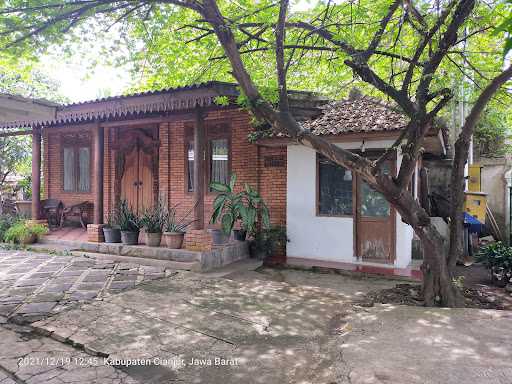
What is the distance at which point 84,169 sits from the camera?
35.3 ft

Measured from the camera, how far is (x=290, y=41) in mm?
6504

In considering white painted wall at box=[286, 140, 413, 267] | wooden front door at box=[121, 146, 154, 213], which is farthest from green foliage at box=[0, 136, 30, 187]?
white painted wall at box=[286, 140, 413, 267]

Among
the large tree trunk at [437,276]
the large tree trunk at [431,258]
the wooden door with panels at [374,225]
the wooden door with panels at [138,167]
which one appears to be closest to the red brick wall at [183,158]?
the wooden door with panels at [138,167]

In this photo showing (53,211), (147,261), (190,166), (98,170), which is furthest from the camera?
(53,211)

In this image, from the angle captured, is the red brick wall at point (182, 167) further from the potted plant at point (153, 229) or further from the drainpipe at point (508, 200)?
the drainpipe at point (508, 200)

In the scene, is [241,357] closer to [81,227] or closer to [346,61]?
[346,61]

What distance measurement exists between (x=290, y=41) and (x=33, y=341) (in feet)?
19.2

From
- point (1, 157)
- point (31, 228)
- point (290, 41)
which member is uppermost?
point (290, 41)

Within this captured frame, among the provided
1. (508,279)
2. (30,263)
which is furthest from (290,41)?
(30,263)

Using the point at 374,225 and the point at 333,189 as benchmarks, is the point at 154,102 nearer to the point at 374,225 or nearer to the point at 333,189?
the point at 333,189

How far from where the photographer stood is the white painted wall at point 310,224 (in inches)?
294

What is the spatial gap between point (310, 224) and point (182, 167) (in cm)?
362

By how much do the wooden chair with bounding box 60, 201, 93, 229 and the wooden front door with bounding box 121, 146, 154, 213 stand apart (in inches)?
43.9

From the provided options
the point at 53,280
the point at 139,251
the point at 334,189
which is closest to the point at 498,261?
the point at 334,189
